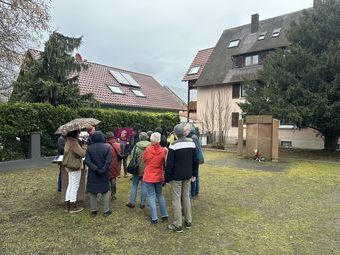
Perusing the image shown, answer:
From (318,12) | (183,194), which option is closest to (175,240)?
(183,194)

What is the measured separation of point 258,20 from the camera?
3044 centimetres

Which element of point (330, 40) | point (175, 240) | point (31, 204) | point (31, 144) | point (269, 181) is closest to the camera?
point (175, 240)

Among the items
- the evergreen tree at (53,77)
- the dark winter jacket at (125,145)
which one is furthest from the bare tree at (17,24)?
the dark winter jacket at (125,145)

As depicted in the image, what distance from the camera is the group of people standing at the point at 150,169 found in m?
5.70

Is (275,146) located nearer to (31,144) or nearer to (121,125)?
(121,125)

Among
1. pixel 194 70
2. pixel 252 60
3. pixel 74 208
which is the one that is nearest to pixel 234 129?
pixel 252 60

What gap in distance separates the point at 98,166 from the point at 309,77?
45.3 feet

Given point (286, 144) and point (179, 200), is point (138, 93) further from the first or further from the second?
point (179, 200)

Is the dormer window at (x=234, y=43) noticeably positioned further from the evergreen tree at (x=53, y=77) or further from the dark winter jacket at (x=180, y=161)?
the dark winter jacket at (x=180, y=161)

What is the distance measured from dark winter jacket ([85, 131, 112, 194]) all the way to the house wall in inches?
685

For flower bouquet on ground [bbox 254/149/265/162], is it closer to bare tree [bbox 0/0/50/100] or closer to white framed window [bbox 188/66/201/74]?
bare tree [bbox 0/0/50/100]

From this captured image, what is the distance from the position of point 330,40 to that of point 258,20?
15210mm

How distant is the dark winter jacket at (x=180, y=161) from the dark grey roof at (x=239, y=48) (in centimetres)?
2143

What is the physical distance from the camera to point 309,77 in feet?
53.4
